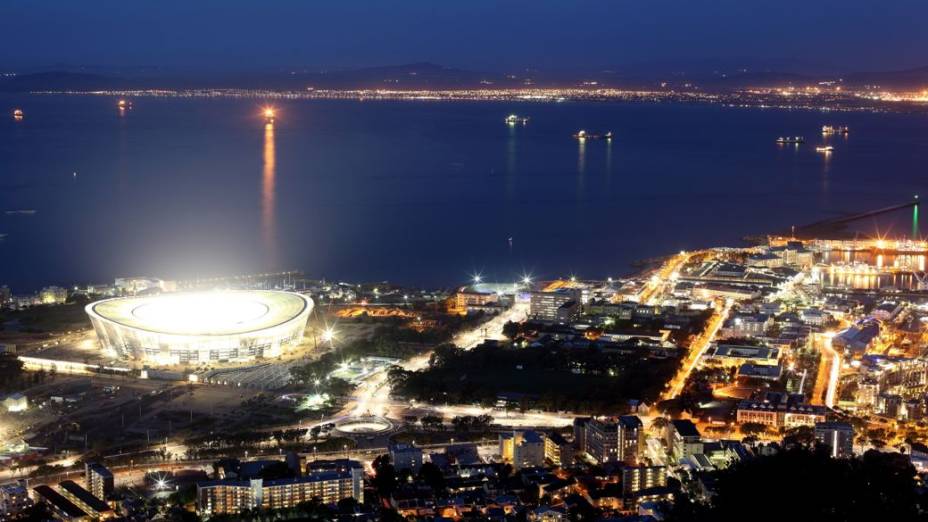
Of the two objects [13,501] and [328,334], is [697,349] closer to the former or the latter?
[328,334]

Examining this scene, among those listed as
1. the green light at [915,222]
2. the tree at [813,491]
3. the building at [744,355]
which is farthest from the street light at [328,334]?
the green light at [915,222]

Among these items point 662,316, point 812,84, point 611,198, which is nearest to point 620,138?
point 611,198

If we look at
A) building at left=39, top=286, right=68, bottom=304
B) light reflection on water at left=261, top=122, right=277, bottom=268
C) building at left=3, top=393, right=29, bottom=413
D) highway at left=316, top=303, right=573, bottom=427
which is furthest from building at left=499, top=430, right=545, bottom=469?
light reflection on water at left=261, top=122, right=277, bottom=268

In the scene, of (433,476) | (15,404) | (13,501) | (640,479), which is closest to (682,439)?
(640,479)

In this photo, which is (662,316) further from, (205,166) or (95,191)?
(205,166)

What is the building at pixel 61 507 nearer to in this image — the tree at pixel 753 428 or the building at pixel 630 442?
the building at pixel 630 442

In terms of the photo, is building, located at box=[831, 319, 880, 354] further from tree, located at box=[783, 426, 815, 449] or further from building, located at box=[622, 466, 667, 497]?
building, located at box=[622, 466, 667, 497]
